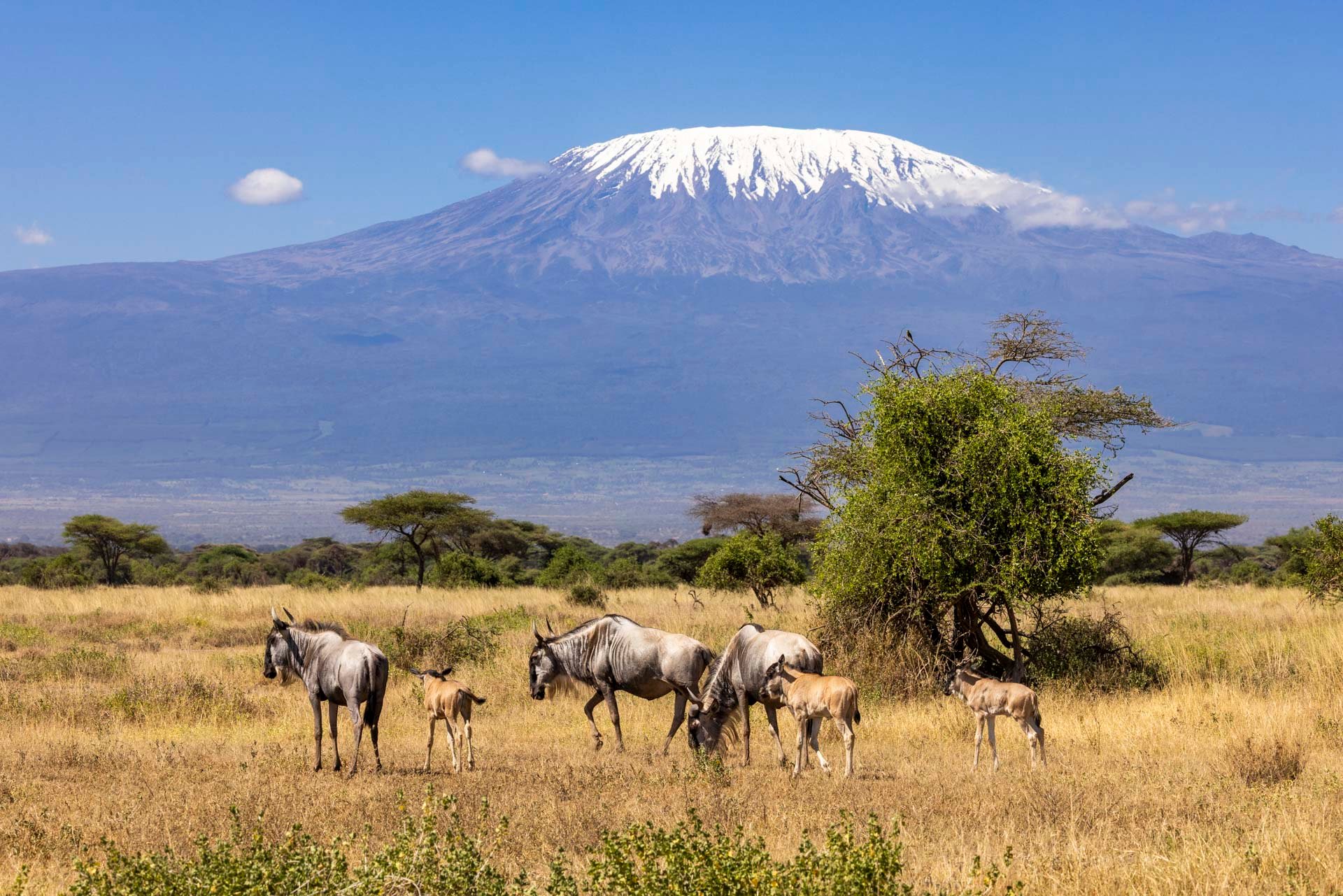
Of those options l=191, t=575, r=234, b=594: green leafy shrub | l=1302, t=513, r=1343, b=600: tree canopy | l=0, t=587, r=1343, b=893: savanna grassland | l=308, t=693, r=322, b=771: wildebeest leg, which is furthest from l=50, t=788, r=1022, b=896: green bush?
l=191, t=575, r=234, b=594: green leafy shrub

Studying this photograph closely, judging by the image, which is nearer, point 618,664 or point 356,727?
point 356,727

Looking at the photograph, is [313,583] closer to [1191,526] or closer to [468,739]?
[468,739]

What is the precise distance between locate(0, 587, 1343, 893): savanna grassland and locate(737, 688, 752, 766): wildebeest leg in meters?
0.35

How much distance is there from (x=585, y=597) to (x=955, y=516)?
16.6m

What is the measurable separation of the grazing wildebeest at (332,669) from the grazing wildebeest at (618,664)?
6.30 feet

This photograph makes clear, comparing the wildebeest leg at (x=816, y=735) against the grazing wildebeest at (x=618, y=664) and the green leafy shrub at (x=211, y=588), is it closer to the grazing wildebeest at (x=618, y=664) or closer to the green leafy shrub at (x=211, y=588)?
the grazing wildebeest at (x=618, y=664)

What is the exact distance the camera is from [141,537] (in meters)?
51.6

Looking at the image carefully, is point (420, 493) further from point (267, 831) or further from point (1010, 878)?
point (1010, 878)

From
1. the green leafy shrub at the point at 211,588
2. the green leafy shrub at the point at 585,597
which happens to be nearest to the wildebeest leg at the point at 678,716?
the green leafy shrub at the point at 585,597

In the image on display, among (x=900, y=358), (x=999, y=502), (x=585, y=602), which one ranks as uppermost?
(x=900, y=358)

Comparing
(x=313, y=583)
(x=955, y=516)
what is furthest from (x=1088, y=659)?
(x=313, y=583)

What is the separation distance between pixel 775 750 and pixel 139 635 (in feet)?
53.8

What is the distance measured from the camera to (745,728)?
13.6m

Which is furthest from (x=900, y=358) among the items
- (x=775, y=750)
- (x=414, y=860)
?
(x=414, y=860)
